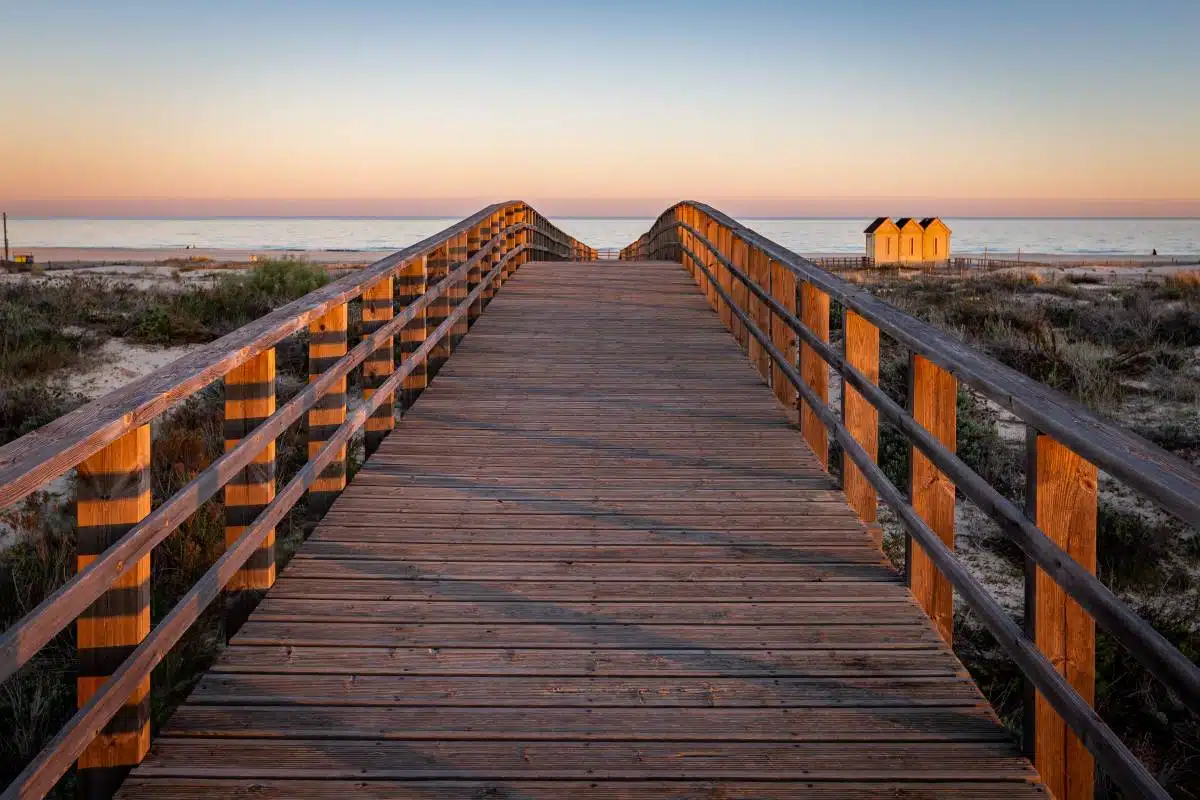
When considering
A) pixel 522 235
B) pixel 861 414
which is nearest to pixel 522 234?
pixel 522 235

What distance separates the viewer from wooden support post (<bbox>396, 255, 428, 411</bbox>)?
7258 millimetres

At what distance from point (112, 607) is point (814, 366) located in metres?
4.18

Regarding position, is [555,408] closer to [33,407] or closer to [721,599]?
[721,599]

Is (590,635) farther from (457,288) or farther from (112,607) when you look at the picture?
(457,288)

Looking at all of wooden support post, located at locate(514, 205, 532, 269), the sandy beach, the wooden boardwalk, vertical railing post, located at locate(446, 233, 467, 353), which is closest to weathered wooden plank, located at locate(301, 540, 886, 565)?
the wooden boardwalk

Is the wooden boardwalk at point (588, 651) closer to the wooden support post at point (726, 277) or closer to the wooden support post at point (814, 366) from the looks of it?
the wooden support post at point (814, 366)

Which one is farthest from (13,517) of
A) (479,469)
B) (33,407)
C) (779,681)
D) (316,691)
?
(779,681)

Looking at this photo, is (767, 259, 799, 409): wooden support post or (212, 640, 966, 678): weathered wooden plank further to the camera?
(767, 259, 799, 409): wooden support post

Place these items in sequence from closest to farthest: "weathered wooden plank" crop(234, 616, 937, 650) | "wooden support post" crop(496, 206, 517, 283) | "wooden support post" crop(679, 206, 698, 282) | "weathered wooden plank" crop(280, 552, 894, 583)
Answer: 1. "weathered wooden plank" crop(234, 616, 937, 650)
2. "weathered wooden plank" crop(280, 552, 894, 583)
3. "wooden support post" crop(496, 206, 517, 283)
4. "wooden support post" crop(679, 206, 698, 282)

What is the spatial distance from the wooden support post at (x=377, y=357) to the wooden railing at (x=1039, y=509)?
2653 mm

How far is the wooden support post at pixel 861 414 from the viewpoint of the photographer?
473cm

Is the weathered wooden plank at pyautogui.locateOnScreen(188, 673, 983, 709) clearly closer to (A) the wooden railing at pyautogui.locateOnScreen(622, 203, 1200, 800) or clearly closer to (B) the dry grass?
(A) the wooden railing at pyautogui.locateOnScreen(622, 203, 1200, 800)

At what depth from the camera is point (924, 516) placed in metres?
3.76

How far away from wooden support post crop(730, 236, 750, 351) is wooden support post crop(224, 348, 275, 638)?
18.8ft
